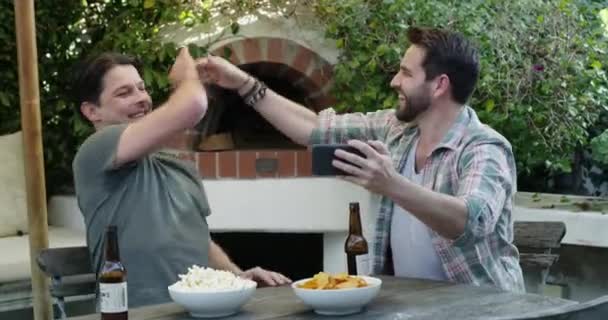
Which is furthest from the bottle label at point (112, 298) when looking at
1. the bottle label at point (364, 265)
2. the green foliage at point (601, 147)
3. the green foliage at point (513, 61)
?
the green foliage at point (601, 147)

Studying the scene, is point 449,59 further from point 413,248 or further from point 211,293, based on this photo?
point 211,293

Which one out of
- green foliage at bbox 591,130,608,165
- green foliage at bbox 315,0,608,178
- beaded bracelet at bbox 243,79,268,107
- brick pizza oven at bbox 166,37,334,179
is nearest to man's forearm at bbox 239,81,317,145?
beaded bracelet at bbox 243,79,268,107

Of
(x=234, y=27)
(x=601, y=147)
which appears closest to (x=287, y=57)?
(x=234, y=27)

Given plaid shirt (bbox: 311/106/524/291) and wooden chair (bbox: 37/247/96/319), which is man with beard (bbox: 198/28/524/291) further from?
wooden chair (bbox: 37/247/96/319)

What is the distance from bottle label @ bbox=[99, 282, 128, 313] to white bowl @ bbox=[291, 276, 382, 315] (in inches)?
14.6

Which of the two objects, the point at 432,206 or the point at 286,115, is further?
the point at 286,115

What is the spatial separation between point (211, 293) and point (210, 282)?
2.1 inches

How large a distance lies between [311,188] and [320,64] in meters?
0.63

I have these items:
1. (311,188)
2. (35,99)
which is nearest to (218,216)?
(311,188)

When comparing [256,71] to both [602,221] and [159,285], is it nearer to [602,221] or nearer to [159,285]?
[602,221]

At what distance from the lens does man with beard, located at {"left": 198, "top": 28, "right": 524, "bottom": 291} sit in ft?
7.67

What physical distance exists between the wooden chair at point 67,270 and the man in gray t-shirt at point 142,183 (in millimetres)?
118

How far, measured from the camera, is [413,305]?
209cm

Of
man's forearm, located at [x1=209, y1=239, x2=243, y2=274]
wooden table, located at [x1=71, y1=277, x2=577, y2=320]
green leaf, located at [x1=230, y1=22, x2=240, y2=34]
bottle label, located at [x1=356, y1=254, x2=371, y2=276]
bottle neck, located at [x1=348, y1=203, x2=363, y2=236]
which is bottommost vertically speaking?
bottle label, located at [x1=356, y1=254, x2=371, y2=276]
